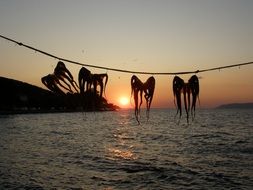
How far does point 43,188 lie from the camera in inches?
1499

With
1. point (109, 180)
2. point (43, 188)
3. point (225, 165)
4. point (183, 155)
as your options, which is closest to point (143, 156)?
point (183, 155)

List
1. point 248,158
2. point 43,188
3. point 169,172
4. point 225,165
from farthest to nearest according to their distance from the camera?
point 248,158
point 225,165
point 169,172
point 43,188

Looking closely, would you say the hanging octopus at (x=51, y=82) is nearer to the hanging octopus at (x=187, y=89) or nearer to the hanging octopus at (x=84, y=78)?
the hanging octopus at (x=84, y=78)

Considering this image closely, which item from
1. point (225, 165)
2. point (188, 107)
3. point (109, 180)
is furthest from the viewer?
point (225, 165)

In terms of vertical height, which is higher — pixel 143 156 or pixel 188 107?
pixel 188 107

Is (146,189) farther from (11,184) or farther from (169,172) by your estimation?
(11,184)

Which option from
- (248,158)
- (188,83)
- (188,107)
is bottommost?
(248,158)

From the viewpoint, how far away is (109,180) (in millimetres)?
43469

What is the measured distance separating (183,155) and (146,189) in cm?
3123

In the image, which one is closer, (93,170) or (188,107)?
(188,107)

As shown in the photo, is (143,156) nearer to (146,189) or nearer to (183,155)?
(183,155)

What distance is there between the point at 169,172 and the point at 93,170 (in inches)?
398

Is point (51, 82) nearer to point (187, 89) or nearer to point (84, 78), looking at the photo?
point (84, 78)

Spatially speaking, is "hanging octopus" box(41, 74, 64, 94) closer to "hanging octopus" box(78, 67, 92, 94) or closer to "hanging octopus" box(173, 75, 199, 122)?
"hanging octopus" box(78, 67, 92, 94)
